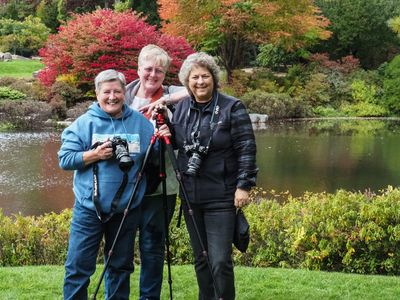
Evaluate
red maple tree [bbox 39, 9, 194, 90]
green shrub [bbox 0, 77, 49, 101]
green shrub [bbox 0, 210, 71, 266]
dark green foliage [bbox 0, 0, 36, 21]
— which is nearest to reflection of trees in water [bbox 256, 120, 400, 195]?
red maple tree [bbox 39, 9, 194, 90]

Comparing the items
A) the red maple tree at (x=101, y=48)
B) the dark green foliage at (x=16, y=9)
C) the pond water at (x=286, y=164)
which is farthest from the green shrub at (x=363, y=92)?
the dark green foliage at (x=16, y=9)

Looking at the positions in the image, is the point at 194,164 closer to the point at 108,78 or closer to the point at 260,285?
the point at 108,78

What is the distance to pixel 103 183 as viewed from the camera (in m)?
3.01

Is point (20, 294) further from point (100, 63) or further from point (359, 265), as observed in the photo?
point (100, 63)

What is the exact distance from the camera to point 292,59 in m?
25.7

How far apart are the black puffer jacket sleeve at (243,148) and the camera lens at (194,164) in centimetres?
22

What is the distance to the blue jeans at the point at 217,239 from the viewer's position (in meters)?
3.07

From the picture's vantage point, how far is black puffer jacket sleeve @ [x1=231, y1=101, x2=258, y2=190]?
302 centimetres

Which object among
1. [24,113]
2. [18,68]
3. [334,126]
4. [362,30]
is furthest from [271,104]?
[18,68]

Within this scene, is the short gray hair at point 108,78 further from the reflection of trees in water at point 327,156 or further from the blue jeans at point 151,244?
the reflection of trees in water at point 327,156

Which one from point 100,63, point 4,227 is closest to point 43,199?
point 4,227

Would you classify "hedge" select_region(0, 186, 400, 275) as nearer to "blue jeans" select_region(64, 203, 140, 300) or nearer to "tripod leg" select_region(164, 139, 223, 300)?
"tripod leg" select_region(164, 139, 223, 300)

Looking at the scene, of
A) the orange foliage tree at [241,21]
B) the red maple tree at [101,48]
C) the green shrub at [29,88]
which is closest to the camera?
the red maple tree at [101,48]

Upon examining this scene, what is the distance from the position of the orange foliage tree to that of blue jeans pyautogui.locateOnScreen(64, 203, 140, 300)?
63.4 ft
